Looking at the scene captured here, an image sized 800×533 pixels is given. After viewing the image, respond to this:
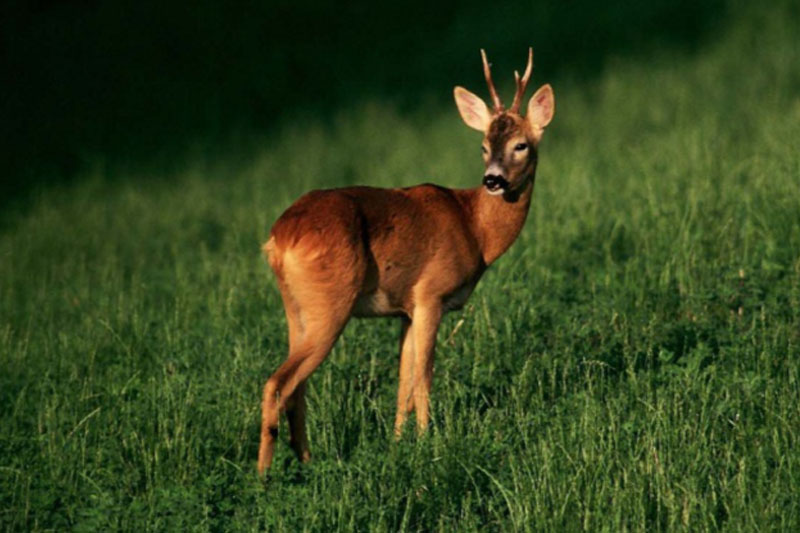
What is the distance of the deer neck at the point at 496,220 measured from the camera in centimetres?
599

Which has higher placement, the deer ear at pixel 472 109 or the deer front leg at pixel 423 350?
the deer ear at pixel 472 109

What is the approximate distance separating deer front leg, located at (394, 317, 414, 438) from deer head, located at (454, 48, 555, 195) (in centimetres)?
69

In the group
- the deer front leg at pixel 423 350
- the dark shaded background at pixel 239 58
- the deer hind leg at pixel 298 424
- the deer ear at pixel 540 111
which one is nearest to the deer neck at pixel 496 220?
the deer ear at pixel 540 111

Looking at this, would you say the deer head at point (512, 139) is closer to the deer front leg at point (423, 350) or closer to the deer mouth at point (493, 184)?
the deer mouth at point (493, 184)

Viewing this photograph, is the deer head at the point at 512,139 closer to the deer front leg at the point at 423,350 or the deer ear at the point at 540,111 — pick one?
the deer ear at the point at 540,111

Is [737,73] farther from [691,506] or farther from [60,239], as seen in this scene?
[691,506]

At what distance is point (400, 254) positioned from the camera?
556 centimetres

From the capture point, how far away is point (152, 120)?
1450cm

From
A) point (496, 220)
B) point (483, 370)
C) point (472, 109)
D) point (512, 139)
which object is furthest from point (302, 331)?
point (472, 109)

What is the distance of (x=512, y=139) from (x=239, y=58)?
10.8m

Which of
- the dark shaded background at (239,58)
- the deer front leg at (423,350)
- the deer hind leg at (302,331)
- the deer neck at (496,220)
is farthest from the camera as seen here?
the dark shaded background at (239,58)

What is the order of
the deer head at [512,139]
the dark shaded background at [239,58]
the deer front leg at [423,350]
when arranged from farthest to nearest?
the dark shaded background at [239,58] < the deer head at [512,139] < the deer front leg at [423,350]

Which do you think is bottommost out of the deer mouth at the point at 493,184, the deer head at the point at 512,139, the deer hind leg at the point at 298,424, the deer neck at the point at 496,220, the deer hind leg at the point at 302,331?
the deer hind leg at the point at 298,424

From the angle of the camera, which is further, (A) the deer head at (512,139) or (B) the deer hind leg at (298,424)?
(A) the deer head at (512,139)
